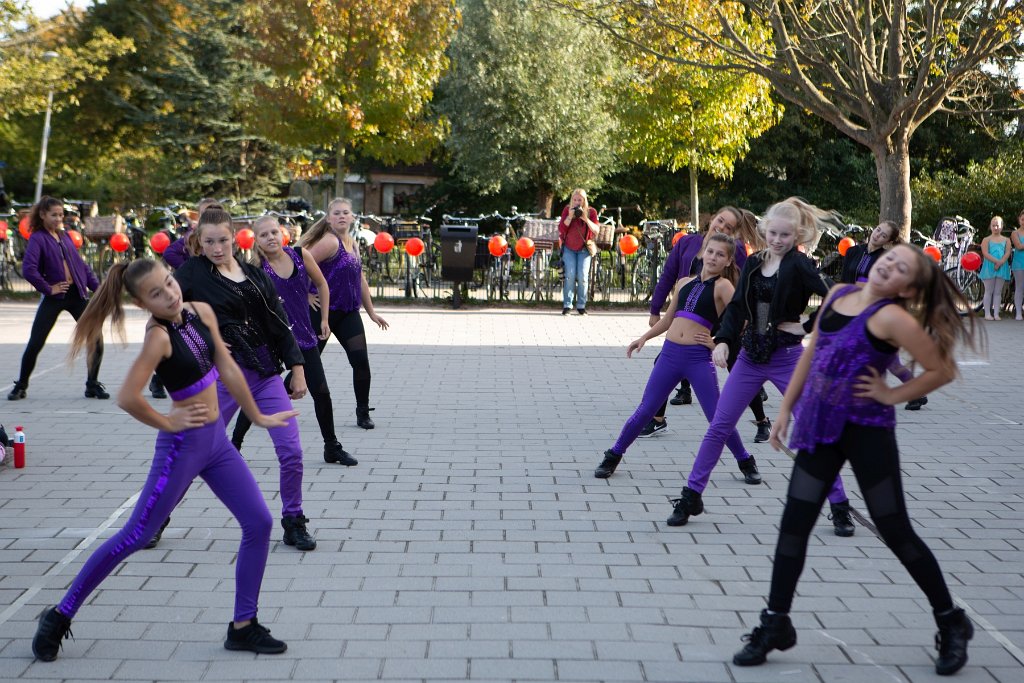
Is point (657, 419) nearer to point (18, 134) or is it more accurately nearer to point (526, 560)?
point (526, 560)

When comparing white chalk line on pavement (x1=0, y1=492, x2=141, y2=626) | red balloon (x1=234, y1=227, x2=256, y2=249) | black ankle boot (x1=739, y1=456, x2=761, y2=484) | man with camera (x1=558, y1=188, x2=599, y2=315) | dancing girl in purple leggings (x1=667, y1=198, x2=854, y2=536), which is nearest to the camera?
white chalk line on pavement (x1=0, y1=492, x2=141, y2=626)

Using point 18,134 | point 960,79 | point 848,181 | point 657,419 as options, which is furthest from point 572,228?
point 18,134

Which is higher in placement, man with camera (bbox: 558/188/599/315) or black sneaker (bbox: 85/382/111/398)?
Result: man with camera (bbox: 558/188/599/315)

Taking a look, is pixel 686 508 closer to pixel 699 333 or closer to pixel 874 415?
pixel 699 333

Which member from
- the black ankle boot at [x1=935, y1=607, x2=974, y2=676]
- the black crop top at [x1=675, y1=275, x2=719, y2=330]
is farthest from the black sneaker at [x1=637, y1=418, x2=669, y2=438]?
the black ankle boot at [x1=935, y1=607, x2=974, y2=676]

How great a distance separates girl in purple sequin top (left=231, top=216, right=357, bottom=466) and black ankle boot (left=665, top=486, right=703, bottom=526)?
2280mm

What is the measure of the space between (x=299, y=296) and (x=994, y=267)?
13126 mm

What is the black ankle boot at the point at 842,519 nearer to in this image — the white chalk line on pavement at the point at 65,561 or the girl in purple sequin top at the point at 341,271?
the girl in purple sequin top at the point at 341,271

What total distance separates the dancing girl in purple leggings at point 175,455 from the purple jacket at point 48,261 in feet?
18.0

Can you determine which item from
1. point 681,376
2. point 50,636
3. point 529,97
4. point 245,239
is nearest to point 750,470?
point 681,376

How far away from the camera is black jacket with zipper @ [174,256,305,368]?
5090mm

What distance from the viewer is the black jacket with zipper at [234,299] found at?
5.09 meters

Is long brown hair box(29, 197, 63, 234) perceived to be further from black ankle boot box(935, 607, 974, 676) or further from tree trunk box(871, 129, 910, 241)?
tree trunk box(871, 129, 910, 241)

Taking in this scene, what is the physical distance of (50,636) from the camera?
383 cm
